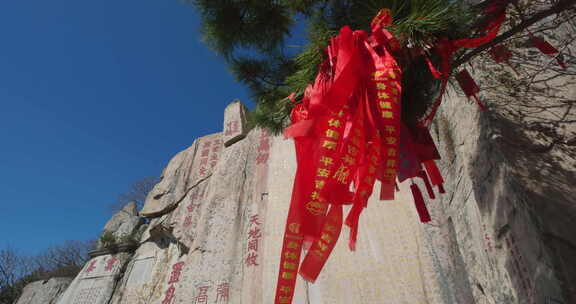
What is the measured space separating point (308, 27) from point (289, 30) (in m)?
0.45

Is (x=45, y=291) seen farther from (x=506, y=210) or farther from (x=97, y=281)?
(x=506, y=210)

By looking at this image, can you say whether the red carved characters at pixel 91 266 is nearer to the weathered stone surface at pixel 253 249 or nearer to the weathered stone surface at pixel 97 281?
the weathered stone surface at pixel 97 281

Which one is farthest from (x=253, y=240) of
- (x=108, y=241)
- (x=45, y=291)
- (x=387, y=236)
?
(x=45, y=291)

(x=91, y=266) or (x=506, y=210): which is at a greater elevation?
(x=91, y=266)

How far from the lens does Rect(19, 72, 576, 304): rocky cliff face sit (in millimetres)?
917

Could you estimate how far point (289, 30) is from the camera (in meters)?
1.71

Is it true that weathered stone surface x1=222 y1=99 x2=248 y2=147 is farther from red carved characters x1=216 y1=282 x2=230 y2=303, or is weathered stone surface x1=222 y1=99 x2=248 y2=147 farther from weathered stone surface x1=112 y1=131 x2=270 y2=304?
red carved characters x1=216 y1=282 x2=230 y2=303

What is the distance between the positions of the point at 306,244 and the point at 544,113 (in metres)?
1.10

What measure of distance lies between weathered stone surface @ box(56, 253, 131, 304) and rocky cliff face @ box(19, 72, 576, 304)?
2 cm

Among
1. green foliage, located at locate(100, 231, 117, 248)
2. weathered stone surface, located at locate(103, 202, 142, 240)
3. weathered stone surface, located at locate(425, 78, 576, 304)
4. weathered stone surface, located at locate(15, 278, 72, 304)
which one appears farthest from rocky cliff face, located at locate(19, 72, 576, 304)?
weathered stone surface, located at locate(15, 278, 72, 304)

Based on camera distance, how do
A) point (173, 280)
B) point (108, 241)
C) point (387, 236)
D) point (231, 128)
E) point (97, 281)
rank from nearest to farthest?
point (387, 236) < point (173, 280) < point (97, 281) < point (231, 128) < point (108, 241)

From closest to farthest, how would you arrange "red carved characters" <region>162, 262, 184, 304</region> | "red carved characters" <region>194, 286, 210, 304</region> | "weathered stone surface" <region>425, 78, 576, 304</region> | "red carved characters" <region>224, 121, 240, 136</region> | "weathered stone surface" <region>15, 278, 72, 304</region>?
1. "weathered stone surface" <region>425, 78, 576, 304</region>
2. "red carved characters" <region>194, 286, 210, 304</region>
3. "red carved characters" <region>162, 262, 184, 304</region>
4. "red carved characters" <region>224, 121, 240, 136</region>
5. "weathered stone surface" <region>15, 278, 72, 304</region>

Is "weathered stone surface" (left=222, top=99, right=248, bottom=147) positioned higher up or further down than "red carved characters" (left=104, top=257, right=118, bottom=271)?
higher up

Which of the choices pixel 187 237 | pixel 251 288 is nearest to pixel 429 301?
pixel 251 288
